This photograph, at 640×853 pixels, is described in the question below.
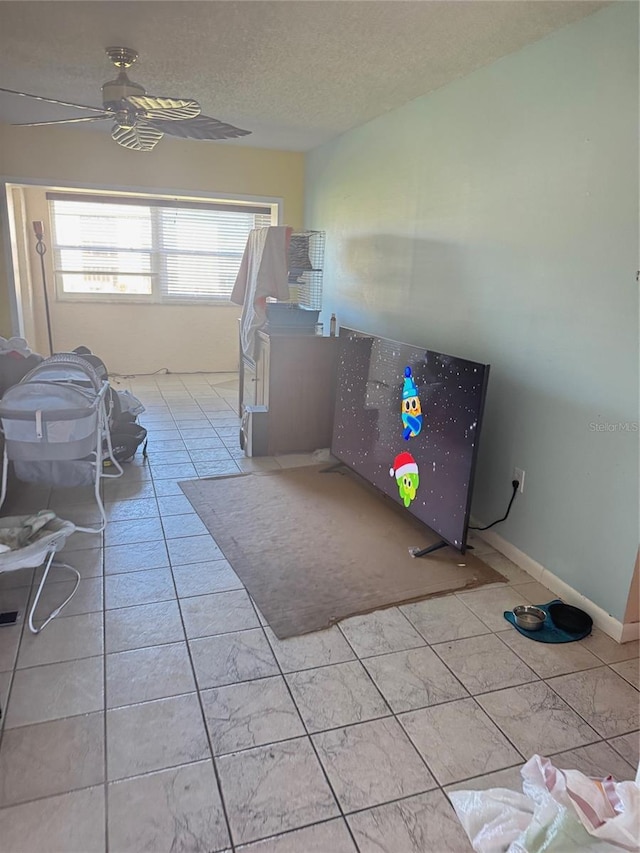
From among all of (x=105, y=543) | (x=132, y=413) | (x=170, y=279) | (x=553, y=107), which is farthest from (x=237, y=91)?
(x=170, y=279)

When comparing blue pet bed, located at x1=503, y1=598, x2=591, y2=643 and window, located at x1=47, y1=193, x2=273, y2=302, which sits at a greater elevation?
window, located at x1=47, y1=193, x2=273, y2=302

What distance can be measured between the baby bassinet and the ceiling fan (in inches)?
51.6

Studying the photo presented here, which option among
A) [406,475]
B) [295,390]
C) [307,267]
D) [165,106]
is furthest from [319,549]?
[307,267]

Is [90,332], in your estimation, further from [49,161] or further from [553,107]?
[553,107]

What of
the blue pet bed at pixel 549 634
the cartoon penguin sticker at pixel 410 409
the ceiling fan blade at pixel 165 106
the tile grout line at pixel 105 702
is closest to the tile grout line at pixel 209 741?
the tile grout line at pixel 105 702

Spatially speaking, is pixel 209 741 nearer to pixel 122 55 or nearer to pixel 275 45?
pixel 275 45

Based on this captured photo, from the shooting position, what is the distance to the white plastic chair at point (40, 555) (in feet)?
7.41

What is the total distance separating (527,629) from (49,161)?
4987 millimetres

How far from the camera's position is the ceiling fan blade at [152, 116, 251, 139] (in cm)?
297

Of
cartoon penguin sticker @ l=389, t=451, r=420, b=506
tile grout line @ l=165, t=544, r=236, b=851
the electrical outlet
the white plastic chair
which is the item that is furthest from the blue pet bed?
the white plastic chair

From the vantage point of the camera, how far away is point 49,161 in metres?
4.75

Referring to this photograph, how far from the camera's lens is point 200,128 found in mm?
3080

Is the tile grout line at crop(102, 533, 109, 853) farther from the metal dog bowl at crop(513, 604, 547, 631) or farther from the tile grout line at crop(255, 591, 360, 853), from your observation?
the metal dog bowl at crop(513, 604, 547, 631)

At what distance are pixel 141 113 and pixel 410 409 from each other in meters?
1.97
